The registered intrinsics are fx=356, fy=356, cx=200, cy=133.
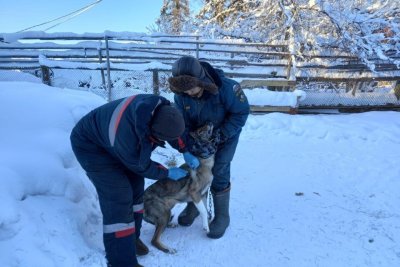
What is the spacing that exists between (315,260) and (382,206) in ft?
5.32

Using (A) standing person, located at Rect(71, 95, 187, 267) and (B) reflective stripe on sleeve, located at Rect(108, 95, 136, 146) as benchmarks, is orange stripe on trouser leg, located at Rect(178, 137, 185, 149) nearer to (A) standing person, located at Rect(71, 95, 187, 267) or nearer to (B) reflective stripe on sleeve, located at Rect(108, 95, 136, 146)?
(A) standing person, located at Rect(71, 95, 187, 267)

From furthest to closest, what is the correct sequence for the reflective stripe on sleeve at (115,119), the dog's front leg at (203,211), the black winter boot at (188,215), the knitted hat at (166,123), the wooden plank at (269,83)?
1. the wooden plank at (269,83)
2. the black winter boot at (188,215)
3. the dog's front leg at (203,211)
4. the reflective stripe on sleeve at (115,119)
5. the knitted hat at (166,123)

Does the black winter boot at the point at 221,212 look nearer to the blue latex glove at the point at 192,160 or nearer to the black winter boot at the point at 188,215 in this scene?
the black winter boot at the point at 188,215

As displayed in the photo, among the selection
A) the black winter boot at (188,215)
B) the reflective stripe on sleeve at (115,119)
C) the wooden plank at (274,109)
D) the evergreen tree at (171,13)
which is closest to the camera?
the reflective stripe on sleeve at (115,119)

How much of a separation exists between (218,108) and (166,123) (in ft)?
3.33

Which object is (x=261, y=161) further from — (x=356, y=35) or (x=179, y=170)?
(x=356, y=35)

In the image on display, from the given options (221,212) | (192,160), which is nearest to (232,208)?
(221,212)

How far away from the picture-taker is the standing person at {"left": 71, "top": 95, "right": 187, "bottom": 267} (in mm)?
2787

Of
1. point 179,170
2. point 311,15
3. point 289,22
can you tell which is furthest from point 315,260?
point 311,15

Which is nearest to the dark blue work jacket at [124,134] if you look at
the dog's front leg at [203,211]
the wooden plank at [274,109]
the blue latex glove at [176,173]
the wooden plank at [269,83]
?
the blue latex glove at [176,173]

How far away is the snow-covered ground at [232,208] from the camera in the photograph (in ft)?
10.0

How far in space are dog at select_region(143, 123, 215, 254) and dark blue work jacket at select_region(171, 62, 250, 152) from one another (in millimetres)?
124

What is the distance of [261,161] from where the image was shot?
6.24m

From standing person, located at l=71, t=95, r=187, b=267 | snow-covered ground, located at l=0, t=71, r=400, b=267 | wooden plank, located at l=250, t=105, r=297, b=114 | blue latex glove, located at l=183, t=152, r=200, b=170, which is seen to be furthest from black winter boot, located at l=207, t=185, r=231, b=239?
wooden plank, located at l=250, t=105, r=297, b=114
